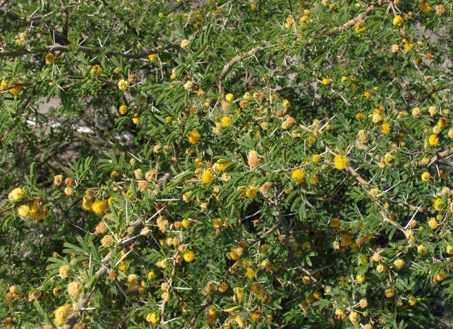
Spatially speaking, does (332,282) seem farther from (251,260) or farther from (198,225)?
(198,225)

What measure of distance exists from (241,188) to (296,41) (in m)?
1.15

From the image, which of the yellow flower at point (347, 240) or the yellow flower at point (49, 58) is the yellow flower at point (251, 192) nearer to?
the yellow flower at point (347, 240)

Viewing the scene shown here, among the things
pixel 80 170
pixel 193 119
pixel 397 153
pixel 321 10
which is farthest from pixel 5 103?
pixel 397 153

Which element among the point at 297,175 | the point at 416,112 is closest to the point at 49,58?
the point at 297,175

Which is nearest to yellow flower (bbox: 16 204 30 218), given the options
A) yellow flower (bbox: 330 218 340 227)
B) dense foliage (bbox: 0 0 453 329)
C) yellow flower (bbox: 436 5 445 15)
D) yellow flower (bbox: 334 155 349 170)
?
dense foliage (bbox: 0 0 453 329)

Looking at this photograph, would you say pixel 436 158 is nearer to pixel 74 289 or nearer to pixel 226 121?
pixel 226 121

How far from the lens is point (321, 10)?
2.39 metres

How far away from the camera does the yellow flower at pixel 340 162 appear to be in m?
1.81

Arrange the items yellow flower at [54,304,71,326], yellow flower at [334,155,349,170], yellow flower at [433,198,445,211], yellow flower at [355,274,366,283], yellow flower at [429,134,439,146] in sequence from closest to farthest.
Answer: yellow flower at [54,304,71,326] → yellow flower at [334,155,349,170] → yellow flower at [433,198,445,211] → yellow flower at [429,134,439,146] → yellow flower at [355,274,366,283]

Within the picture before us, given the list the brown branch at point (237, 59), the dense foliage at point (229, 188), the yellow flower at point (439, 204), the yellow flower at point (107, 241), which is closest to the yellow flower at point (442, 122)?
the dense foliage at point (229, 188)

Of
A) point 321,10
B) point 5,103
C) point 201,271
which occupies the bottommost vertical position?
point 201,271

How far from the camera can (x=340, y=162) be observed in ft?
5.97

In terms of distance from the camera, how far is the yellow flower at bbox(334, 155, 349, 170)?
181 centimetres

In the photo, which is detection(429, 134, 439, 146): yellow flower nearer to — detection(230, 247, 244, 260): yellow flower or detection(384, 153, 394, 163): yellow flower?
detection(384, 153, 394, 163): yellow flower
